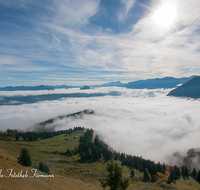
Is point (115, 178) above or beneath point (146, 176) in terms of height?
above

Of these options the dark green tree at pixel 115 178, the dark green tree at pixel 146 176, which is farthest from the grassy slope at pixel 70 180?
the dark green tree at pixel 115 178

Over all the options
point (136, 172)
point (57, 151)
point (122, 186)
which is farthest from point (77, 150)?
point (122, 186)

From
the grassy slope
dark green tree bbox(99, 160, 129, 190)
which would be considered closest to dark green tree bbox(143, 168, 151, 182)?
the grassy slope

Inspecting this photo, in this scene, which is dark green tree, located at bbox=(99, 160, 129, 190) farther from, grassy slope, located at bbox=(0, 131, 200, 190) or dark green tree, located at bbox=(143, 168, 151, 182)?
dark green tree, located at bbox=(143, 168, 151, 182)

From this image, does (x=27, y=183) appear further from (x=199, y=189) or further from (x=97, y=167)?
(x=199, y=189)

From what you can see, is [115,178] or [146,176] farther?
[146,176]

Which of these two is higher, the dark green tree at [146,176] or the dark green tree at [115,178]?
the dark green tree at [115,178]

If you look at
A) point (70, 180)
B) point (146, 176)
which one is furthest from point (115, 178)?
point (146, 176)

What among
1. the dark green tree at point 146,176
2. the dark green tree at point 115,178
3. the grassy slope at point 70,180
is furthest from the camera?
the dark green tree at point 146,176

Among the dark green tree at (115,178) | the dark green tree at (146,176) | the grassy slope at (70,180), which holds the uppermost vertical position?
the dark green tree at (115,178)

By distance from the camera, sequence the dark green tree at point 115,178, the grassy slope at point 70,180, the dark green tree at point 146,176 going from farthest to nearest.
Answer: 1. the dark green tree at point 146,176
2. the grassy slope at point 70,180
3. the dark green tree at point 115,178

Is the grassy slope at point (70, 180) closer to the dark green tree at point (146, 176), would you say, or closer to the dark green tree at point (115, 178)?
the dark green tree at point (146, 176)

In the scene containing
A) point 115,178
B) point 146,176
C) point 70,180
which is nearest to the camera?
point 115,178

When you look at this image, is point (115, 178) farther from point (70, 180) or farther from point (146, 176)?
point (146, 176)
